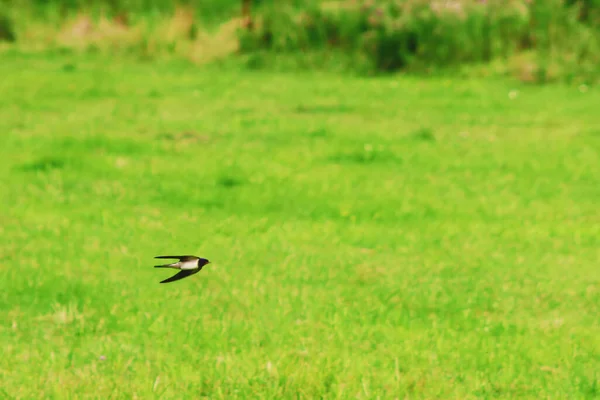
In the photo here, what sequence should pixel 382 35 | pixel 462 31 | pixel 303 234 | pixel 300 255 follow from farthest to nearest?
pixel 382 35 < pixel 462 31 < pixel 303 234 < pixel 300 255

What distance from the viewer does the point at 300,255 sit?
636 cm

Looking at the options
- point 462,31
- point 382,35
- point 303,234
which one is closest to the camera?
point 303,234

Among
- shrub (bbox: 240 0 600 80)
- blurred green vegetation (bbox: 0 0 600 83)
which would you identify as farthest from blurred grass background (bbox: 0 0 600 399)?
shrub (bbox: 240 0 600 80)

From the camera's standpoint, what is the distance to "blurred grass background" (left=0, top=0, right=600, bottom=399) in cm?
452

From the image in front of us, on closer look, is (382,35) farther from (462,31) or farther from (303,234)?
(303,234)

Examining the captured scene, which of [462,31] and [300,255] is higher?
[462,31]

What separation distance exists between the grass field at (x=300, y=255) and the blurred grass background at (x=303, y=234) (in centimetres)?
2

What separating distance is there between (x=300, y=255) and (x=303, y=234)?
1.96 ft

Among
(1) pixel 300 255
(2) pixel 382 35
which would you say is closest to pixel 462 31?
(2) pixel 382 35

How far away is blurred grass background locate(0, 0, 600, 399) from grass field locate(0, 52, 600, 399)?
0.07 feet

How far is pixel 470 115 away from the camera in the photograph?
13289mm

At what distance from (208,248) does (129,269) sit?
697mm

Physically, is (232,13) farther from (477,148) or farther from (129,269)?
(129,269)

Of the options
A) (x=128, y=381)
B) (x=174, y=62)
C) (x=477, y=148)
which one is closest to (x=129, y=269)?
(x=128, y=381)
